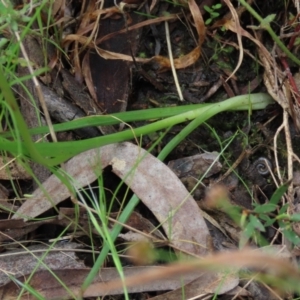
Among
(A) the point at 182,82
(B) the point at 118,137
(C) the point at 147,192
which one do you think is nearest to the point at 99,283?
(C) the point at 147,192

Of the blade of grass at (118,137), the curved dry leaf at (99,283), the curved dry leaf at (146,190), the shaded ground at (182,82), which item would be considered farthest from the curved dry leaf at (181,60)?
the curved dry leaf at (99,283)

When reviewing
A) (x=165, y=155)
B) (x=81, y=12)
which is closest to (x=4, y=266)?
(x=165, y=155)

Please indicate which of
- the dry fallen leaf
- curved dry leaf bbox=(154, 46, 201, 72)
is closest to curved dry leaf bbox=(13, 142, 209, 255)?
the dry fallen leaf

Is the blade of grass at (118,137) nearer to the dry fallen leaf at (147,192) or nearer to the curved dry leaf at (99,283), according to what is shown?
the dry fallen leaf at (147,192)

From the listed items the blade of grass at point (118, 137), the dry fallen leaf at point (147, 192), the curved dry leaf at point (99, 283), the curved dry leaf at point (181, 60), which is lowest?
the curved dry leaf at point (99, 283)

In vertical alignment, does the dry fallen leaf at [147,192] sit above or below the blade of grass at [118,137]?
below

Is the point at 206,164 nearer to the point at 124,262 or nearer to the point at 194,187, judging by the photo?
the point at 194,187

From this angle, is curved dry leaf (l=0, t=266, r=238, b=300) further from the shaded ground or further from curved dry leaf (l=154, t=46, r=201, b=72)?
curved dry leaf (l=154, t=46, r=201, b=72)

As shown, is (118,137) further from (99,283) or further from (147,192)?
(99,283)
